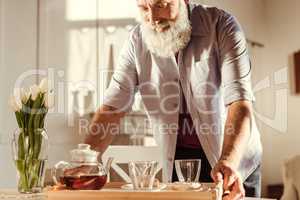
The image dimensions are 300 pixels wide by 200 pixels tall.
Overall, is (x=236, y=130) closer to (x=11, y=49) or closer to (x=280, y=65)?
(x=280, y=65)

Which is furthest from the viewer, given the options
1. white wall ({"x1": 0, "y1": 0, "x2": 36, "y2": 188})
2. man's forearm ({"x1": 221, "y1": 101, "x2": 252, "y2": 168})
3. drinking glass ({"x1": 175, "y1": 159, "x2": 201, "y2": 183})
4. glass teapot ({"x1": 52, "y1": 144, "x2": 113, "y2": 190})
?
white wall ({"x1": 0, "y1": 0, "x2": 36, "y2": 188})

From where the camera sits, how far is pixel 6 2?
90.9 inches

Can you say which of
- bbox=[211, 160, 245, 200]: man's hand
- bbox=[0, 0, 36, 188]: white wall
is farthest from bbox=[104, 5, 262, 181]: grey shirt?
bbox=[0, 0, 36, 188]: white wall

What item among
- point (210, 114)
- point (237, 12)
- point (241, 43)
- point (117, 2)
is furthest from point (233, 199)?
point (117, 2)

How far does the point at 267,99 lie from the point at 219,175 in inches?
29.9

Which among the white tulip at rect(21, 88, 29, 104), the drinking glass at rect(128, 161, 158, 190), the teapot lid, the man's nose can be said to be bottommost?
the drinking glass at rect(128, 161, 158, 190)

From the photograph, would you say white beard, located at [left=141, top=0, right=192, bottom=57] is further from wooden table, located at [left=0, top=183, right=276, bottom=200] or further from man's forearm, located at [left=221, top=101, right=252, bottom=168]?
wooden table, located at [left=0, top=183, right=276, bottom=200]

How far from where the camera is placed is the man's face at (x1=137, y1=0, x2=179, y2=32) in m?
1.95

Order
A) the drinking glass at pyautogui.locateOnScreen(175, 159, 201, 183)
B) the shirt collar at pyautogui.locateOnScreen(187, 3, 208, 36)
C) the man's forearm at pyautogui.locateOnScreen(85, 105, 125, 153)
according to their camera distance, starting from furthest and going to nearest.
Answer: the man's forearm at pyautogui.locateOnScreen(85, 105, 125, 153), the shirt collar at pyautogui.locateOnScreen(187, 3, 208, 36), the drinking glass at pyautogui.locateOnScreen(175, 159, 201, 183)

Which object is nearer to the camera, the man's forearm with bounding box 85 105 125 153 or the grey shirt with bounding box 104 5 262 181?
the grey shirt with bounding box 104 5 262 181

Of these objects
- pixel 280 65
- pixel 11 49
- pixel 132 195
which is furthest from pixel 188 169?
pixel 11 49

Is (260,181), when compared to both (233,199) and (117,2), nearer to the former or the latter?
(233,199)

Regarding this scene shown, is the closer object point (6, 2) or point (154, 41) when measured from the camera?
point (154, 41)

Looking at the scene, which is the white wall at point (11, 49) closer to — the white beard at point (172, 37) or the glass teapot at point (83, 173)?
the white beard at point (172, 37)
